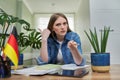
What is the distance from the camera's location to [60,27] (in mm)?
1448

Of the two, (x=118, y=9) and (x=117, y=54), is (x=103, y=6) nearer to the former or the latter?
(x=118, y=9)

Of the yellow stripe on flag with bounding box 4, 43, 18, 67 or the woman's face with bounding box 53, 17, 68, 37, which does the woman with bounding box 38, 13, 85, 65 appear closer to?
the woman's face with bounding box 53, 17, 68, 37

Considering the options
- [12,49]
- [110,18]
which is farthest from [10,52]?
[110,18]

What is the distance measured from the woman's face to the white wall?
0.85 metres

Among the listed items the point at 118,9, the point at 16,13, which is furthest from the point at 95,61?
the point at 16,13

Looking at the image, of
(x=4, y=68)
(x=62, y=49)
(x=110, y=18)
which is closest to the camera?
(x=4, y=68)

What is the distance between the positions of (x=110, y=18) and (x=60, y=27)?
105 cm

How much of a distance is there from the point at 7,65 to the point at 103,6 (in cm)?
173

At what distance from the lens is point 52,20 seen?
1.53 metres

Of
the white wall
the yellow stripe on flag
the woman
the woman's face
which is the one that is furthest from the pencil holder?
the white wall

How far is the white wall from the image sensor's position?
224 cm

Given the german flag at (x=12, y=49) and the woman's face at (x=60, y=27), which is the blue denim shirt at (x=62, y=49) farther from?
the german flag at (x=12, y=49)

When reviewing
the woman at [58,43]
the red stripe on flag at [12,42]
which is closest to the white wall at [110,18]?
the woman at [58,43]

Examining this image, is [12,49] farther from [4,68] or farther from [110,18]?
[110,18]
